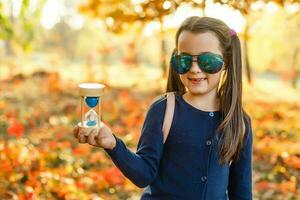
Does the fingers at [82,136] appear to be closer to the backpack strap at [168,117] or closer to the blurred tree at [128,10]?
the backpack strap at [168,117]

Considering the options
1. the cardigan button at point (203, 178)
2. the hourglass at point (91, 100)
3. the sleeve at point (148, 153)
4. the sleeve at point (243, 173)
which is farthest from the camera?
the sleeve at point (243, 173)

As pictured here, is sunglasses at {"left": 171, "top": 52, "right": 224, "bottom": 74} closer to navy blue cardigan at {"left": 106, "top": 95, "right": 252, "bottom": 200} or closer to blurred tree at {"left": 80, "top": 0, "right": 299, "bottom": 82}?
navy blue cardigan at {"left": 106, "top": 95, "right": 252, "bottom": 200}

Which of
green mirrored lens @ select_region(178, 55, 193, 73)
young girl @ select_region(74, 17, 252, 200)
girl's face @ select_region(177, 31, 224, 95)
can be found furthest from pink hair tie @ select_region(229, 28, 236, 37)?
green mirrored lens @ select_region(178, 55, 193, 73)

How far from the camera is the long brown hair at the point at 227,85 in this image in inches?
78.9

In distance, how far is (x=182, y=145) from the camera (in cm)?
201

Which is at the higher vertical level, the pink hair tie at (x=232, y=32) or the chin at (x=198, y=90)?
the pink hair tie at (x=232, y=32)

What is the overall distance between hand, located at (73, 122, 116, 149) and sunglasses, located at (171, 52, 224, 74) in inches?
18.0

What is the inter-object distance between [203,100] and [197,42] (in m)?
0.27

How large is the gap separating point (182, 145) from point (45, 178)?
9.12 feet

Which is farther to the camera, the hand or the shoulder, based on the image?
the shoulder

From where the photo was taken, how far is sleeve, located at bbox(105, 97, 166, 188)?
189cm

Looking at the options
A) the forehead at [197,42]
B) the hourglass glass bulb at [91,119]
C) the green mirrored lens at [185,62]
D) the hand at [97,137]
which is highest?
the forehead at [197,42]

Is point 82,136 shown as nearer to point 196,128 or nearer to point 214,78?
point 196,128

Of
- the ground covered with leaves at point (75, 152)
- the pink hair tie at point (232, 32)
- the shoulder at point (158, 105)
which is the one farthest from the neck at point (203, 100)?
the ground covered with leaves at point (75, 152)
